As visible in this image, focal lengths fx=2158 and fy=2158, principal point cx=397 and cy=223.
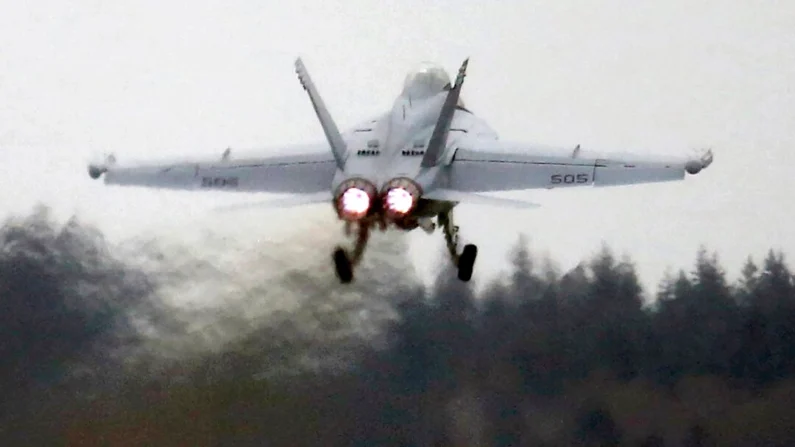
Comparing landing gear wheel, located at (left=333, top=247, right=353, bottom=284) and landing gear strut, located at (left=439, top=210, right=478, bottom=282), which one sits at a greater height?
landing gear strut, located at (left=439, top=210, right=478, bottom=282)

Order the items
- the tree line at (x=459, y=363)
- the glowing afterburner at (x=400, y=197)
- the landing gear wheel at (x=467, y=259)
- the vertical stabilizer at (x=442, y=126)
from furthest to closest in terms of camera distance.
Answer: the tree line at (x=459, y=363) < the landing gear wheel at (x=467, y=259) < the vertical stabilizer at (x=442, y=126) < the glowing afterburner at (x=400, y=197)

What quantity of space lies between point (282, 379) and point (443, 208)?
17.6ft

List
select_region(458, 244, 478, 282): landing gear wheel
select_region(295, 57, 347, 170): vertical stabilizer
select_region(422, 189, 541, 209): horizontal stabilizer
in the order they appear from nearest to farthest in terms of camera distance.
Answer: 1. select_region(422, 189, 541, 209): horizontal stabilizer
2. select_region(295, 57, 347, 170): vertical stabilizer
3. select_region(458, 244, 478, 282): landing gear wheel

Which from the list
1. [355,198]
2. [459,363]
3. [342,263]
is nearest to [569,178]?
Result: [355,198]

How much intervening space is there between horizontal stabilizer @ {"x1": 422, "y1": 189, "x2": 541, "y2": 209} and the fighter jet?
17 millimetres

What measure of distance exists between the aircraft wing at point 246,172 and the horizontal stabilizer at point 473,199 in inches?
70.9

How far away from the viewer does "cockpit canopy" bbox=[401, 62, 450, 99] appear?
23203 mm

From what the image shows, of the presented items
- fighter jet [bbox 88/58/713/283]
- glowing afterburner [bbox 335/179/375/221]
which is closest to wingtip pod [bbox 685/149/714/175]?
fighter jet [bbox 88/58/713/283]

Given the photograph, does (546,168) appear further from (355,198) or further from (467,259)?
(355,198)

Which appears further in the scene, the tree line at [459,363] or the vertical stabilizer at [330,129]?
the tree line at [459,363]

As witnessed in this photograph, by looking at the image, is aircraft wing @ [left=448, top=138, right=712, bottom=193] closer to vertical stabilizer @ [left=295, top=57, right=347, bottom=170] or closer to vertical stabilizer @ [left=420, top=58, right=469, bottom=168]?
vertical stabilizer @ [left=420, top=58, right=469, bottom=168]

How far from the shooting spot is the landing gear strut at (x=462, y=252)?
73.3 feet

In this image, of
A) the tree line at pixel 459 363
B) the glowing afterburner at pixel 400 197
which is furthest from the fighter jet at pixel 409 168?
the tree line at pixel 459 363

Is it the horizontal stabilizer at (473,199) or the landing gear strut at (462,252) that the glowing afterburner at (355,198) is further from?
the landing gear strut at (462,252)
